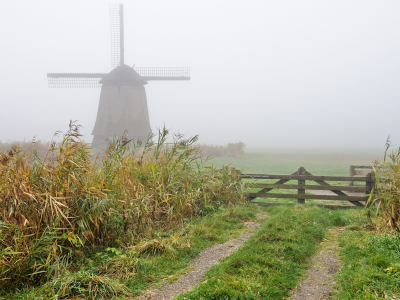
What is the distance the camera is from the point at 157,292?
4379mm

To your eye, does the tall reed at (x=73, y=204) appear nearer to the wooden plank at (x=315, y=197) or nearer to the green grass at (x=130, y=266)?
the green grass at (x=130, y=266)

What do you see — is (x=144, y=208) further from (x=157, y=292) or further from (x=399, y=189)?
(x=399, y=189)

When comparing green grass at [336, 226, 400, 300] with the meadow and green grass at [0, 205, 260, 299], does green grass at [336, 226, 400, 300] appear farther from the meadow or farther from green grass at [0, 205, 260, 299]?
green grass at [0, 205, 260, 299]

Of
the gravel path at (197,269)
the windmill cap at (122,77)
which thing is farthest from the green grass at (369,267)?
the windmill cap at (122,77)

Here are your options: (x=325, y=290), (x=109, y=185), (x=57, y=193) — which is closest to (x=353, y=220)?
(x=325, y=290)

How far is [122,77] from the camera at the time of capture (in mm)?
29484

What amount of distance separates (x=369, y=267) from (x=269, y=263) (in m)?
1.47

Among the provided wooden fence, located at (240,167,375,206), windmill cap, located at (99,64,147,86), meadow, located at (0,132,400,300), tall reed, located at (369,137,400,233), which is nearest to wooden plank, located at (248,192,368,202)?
wooden fence, located at (240,167,375,206)

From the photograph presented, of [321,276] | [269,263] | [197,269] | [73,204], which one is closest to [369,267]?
[321,276]

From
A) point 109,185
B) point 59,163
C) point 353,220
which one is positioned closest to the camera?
point 59,163

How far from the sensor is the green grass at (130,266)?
13.5 ft

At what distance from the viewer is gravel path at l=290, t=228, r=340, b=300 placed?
421 cm

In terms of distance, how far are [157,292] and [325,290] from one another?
7.68ft

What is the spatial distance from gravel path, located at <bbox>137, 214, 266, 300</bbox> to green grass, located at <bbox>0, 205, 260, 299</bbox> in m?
0.14
